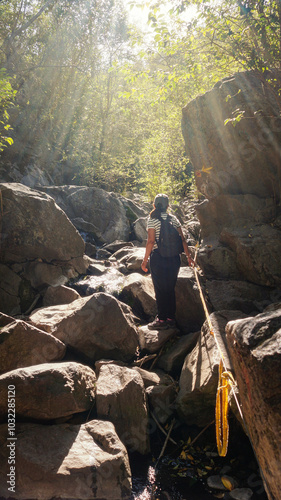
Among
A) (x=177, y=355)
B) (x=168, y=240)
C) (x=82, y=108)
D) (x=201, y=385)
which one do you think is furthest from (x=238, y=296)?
(x=82, y=108)

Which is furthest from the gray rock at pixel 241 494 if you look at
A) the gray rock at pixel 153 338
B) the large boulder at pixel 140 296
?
the large boulder at pixel 140 296

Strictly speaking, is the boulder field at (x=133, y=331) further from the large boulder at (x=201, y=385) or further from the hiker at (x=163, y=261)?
the hiker at (x=163, y=261)

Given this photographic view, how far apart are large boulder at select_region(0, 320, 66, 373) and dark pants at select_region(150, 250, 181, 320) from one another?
2115 millimetres

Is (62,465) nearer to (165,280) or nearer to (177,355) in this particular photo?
(177,355)

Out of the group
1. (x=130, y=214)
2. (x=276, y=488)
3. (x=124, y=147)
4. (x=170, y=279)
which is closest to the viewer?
(x=276, y=488)

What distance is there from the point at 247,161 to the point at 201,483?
281 inches

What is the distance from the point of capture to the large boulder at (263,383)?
2.09 m

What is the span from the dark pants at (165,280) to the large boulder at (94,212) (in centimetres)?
745

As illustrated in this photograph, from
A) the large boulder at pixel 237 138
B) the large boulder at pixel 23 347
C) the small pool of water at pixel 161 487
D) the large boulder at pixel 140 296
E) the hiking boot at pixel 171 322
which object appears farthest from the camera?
the large boulder at pixel 237 138

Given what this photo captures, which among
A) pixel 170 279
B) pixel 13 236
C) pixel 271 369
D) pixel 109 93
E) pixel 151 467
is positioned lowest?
pixel 151 467

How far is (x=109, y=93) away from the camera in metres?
26.7

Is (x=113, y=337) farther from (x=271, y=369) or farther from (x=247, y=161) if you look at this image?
(x=247, y=161)

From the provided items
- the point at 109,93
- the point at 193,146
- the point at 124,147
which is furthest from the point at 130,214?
the point at 109,93

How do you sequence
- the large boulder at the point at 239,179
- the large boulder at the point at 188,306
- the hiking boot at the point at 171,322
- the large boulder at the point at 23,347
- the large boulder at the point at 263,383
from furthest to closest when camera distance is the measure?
1. the large boulder at the point at 239,179
2. the large boulder at the point at 188,306
3. the hiking boot at the point at 171,322
4. the large boulder at the point at 23,347
5. the large boulder at the point at 263,383
